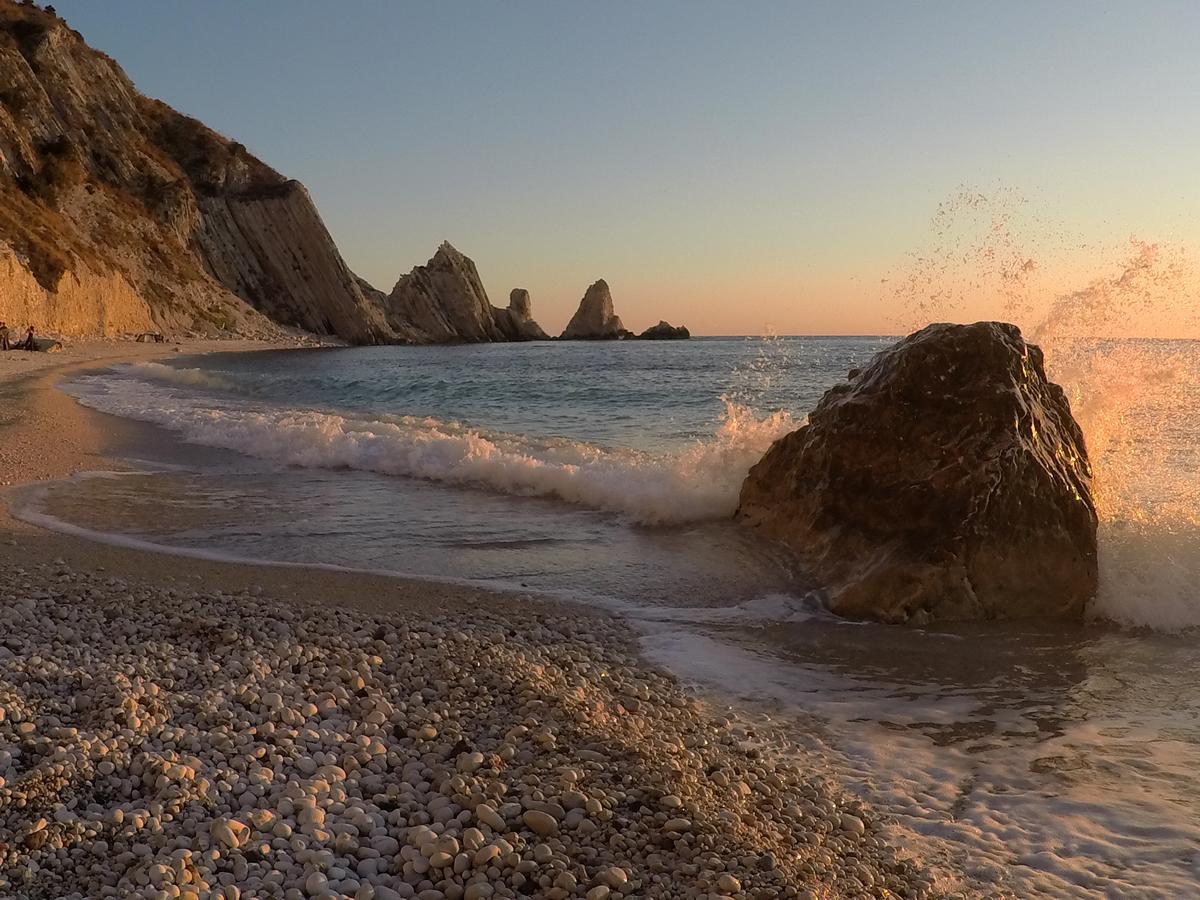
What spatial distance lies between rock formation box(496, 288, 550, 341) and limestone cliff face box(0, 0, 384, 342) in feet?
125

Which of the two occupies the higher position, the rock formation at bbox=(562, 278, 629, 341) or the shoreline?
the rock formation at bbox=(562, 278, 629, 341)

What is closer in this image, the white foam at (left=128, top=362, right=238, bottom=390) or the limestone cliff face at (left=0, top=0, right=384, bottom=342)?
the white foam at (left=128, top=362, right=238, bottom=390)

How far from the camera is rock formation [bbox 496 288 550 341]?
132 m

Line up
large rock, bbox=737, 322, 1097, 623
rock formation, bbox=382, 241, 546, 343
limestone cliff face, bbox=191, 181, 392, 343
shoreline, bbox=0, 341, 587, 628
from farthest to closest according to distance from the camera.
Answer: rock formation, bbox=382, 241, 546, 343 < limestone cliff face, bbox=191, 181, 392, 343 < large rock, bbox=737, 322, 1097, 623 < shoreline, bbox=0, 341, 587, 628

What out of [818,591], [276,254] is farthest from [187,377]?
[276,254]

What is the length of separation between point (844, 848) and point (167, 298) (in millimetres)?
64422

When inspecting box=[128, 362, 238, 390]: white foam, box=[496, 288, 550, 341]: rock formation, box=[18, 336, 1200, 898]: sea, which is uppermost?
box=[496, 288, 550, 341]: rock formation

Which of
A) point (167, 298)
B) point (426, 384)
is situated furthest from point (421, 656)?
point (167, 298)

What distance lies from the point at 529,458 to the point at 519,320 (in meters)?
126

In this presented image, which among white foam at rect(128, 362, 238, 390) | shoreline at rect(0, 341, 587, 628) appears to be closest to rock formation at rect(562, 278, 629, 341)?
white foam at rect(128, 362, 238, 390)

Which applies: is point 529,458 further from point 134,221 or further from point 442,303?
point 442,303

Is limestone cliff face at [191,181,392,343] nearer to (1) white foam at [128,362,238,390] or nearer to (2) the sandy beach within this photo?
(1) white foam at [128,362,238,390]

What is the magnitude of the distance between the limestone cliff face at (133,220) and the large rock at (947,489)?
37631mm

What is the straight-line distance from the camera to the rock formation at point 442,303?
112 m
